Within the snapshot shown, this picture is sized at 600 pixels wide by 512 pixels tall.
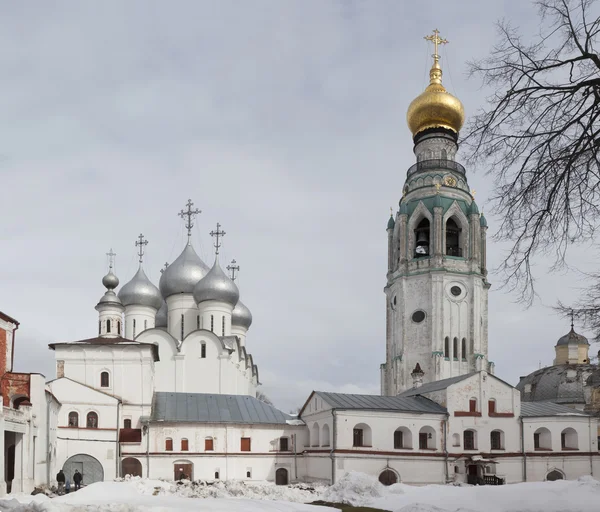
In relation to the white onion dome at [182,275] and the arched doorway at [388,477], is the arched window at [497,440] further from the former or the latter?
the white onion dome at [182,275]

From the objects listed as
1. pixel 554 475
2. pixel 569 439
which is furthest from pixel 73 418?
pixel 569 439

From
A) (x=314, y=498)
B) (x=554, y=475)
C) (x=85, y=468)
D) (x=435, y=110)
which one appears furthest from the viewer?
(x=435, y=110)

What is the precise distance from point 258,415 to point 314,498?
428 inches

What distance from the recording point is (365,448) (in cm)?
3322

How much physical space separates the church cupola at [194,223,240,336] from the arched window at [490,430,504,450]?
17.9 m

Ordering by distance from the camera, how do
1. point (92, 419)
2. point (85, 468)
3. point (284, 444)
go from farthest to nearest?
point (284, 444), point (92, 419), point (85, 468)

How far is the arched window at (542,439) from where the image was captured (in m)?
36.5

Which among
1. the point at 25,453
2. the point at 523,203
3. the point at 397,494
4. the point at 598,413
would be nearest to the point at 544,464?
the point at 598,413

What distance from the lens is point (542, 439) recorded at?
36812 mm

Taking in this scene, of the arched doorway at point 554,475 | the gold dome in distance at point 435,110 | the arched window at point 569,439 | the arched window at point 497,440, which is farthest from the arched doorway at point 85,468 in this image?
the gold dome in distance at point 435,110

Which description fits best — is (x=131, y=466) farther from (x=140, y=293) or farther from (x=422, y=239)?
(x=422, y=239)

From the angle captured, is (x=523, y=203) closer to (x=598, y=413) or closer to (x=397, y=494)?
(x=397, y=494)

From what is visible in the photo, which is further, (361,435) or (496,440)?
(496,440)

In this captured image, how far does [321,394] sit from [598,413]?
1379 cm
